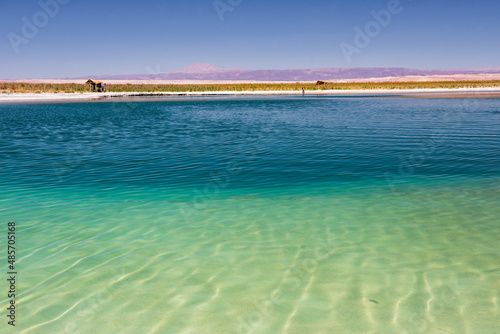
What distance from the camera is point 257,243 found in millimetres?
6555

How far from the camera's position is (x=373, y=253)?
19.9 feet

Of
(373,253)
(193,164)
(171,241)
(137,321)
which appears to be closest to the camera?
(137,321)

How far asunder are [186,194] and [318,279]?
5.16 metres

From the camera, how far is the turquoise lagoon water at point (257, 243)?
450cm

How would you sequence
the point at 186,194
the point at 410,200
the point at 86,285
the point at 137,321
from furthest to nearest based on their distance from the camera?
1. the point at 186,194
2. the point at 410,200
3. the point at 86,285
4. the point at 137,321

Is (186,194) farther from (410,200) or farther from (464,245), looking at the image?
(464,245)

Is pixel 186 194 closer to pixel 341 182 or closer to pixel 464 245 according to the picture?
pixel 341 182

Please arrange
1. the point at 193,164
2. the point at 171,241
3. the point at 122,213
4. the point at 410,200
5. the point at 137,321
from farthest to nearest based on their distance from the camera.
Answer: the point at 193,164 < the point at 410,200 < the point at 122,213 < the point at 171,241 < the point at 137,321

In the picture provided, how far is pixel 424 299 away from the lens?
15.5 feet

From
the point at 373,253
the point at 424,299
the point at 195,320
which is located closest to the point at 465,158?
the point at 373,253

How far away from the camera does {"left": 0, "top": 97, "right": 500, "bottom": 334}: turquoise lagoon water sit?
450 cm

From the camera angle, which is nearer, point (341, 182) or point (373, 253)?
point (373, 253)

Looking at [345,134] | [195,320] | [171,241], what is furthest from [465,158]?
[195,320]

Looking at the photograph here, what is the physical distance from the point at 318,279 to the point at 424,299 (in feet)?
4.55
